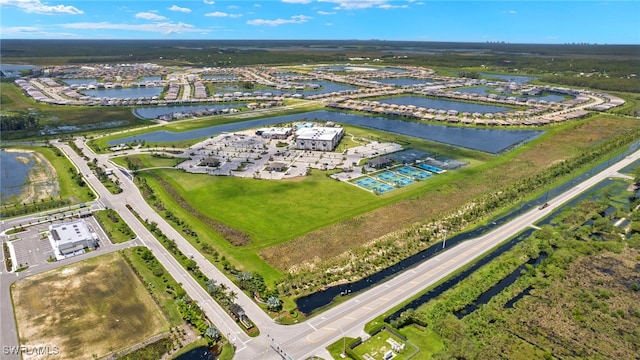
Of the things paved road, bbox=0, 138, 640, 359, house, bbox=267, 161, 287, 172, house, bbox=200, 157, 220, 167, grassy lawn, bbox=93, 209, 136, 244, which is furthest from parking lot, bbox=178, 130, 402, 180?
paved road, bbox=0, 138, 640, 359

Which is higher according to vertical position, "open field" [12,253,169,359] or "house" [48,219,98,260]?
"house" [48,219,98,260]

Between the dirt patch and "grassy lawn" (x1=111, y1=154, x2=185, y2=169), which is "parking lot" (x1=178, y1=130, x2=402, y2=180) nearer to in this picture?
"grassy lawn" (x1=111, y1=154, x2=185, y2=169)

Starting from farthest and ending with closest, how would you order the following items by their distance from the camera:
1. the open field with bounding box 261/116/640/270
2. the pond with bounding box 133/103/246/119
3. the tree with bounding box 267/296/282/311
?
the pond with bounding box 133/103/246/119, the open field with bounding box 261/116/640/270, the tree with bounding box 267/296/282/311

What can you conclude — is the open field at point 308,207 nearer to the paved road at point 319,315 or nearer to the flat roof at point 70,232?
the paved road at point 319,315

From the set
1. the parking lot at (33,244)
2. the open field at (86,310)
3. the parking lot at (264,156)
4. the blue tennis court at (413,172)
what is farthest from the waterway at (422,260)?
the parking lot at (33,244)

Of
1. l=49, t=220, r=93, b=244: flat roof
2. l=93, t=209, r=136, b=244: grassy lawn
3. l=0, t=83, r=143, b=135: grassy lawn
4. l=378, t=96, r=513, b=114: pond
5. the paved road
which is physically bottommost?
the paved road
